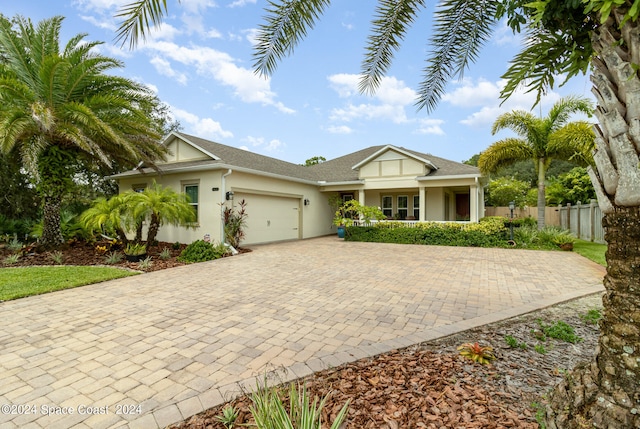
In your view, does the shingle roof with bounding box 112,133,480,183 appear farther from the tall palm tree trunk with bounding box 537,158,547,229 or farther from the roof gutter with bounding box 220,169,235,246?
the tall palm tree trunk with bounding box 537,158,547,229

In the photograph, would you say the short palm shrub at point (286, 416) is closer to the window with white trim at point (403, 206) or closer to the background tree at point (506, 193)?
the window with white trim at point (403, 206)

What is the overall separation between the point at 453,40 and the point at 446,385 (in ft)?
13.8

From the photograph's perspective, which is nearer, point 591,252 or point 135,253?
point 135,253

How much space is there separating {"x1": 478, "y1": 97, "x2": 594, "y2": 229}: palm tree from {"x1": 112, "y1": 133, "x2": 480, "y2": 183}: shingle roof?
1.26 meters

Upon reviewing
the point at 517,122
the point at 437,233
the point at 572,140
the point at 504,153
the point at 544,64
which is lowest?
the point at 437,233

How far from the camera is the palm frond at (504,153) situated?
13.6 m

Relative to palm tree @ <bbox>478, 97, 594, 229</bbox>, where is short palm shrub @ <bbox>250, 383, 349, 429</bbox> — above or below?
below

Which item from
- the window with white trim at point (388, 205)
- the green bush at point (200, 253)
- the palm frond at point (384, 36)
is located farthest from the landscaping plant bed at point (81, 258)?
the window with white trim at point (388, 205)

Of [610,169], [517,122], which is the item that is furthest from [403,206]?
[610,169]

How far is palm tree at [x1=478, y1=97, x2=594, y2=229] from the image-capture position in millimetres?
12547

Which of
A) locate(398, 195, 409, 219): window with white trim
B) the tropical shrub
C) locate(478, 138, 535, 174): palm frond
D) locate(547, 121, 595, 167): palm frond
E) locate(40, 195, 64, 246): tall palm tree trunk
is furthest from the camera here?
locate(398, 195, 409, 219): window with white trim

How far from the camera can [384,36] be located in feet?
13.5

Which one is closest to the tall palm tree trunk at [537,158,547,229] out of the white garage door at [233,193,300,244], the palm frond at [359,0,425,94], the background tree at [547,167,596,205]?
the background tree at [547,167,596,205]

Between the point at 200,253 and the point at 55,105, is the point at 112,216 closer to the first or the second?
the point at 200,253
